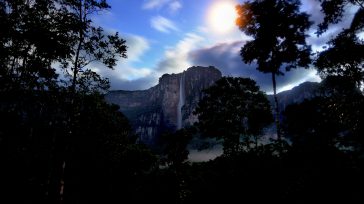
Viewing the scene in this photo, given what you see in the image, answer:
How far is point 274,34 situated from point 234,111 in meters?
14.7

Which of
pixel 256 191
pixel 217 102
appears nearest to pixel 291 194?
pixel 256 191

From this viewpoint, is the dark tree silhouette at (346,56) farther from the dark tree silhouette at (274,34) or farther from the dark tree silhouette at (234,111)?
the dark tree silhouette at (234,111)

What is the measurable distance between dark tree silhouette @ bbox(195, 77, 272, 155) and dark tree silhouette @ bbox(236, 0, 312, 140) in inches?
495

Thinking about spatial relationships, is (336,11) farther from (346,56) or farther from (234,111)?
(234,111)

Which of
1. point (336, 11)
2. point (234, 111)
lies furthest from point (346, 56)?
point (234, 111)

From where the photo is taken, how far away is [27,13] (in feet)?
60.2

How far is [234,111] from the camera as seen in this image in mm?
32312

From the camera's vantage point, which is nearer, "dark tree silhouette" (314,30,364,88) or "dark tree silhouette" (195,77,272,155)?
"dark tree silhouette" (314,30,364,88)

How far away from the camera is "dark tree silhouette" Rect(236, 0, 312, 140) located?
18.5 m

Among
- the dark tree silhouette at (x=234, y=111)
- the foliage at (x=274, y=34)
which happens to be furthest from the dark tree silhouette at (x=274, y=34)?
the dark tree silhouette at (x=234, y=111)

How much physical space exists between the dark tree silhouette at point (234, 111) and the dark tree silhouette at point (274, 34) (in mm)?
12566

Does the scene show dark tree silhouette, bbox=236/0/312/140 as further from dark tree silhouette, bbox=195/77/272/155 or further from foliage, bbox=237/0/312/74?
dark tree silhouette, bbox=195/77/272/155

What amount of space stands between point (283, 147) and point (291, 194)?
2.57 metres

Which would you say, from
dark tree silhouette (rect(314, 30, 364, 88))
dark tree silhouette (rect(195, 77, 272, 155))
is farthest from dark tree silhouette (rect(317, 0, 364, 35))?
dark tree silhouette (rect(195, 77, 272, 155))
